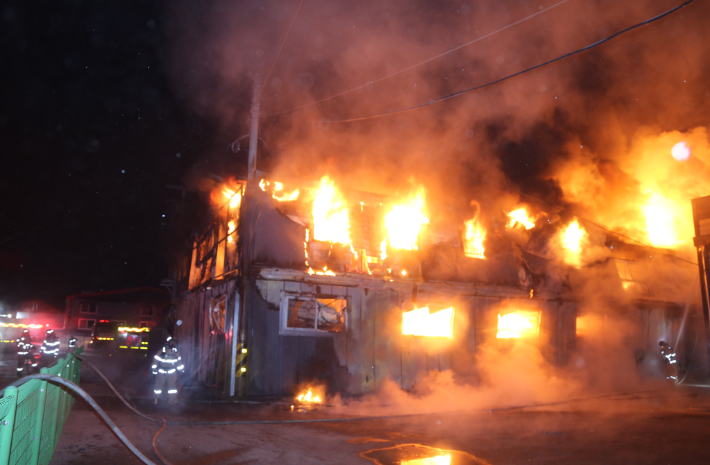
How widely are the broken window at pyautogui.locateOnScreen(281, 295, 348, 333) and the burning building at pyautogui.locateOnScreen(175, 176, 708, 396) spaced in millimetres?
36

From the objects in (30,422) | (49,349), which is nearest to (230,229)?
(49,349)

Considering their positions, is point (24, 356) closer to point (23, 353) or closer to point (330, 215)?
point (23, 353)

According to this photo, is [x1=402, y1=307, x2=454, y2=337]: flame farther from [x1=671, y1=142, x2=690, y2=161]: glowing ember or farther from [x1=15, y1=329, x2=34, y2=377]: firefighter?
[x1=671, y1=142, x2=690, y2=161]: glowing ember

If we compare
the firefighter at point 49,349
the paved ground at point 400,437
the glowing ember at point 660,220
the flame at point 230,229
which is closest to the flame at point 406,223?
the flame at point 230,229

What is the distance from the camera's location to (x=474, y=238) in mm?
13578

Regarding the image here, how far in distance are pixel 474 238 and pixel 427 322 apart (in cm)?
328

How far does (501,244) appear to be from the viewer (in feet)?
45.2

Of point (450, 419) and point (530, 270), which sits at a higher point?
point (530, 270)

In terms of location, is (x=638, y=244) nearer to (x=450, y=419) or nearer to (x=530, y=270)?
(x=530, y=270)

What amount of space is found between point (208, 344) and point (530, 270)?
1033 centimetres

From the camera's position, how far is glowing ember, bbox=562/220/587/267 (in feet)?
48.4

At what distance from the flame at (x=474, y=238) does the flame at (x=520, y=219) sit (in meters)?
1.25

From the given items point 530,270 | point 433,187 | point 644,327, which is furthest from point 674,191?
point 433,187

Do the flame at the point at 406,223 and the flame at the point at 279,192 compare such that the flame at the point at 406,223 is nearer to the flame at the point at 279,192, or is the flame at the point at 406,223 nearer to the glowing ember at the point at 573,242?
the flame at the point at 279,192
